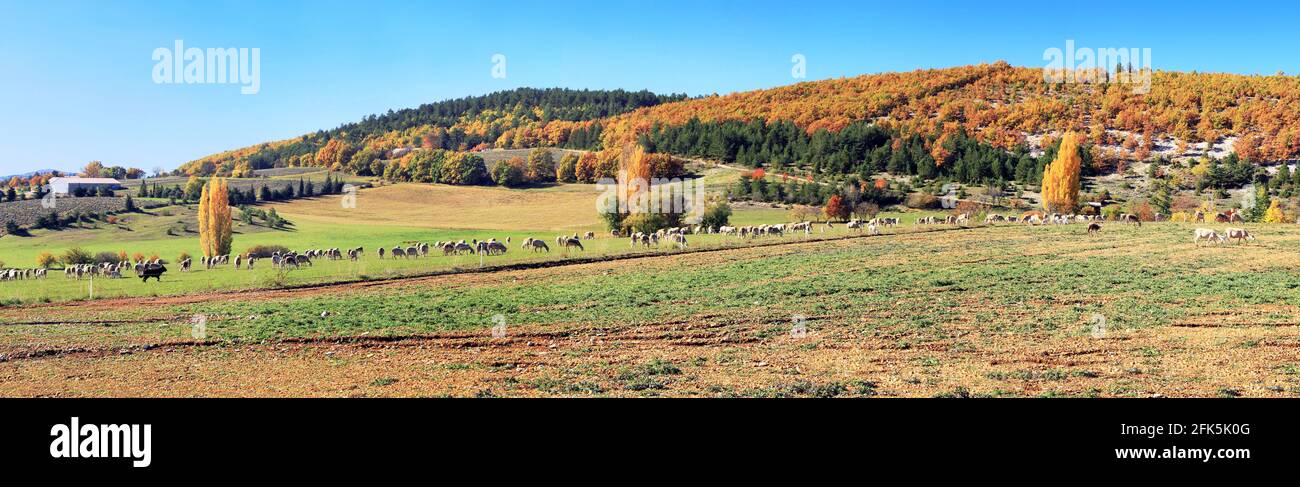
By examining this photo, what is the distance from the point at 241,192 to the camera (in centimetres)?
11781

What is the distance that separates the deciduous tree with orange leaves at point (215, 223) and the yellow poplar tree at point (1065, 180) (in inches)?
3311

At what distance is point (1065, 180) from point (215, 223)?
86.0 metres

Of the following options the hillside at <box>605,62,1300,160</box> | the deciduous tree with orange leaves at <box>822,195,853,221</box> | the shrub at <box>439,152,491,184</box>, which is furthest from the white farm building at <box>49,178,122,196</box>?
the deciduous tree with orange leaves at <box>822,195,853,221</box>

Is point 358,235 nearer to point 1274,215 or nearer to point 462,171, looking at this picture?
point 462,171

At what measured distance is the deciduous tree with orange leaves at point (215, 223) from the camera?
62156 mm

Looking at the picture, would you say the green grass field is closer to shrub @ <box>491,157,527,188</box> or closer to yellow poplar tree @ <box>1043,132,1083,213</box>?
Result: shrub @ <box>491,157,527,188</box>

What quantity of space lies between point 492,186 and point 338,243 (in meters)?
62.3

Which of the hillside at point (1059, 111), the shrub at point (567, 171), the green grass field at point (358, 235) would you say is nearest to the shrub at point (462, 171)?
the green grass field at point (358, 235)

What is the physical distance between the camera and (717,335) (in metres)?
20.2

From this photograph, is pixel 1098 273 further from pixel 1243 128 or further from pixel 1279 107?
pixel 1279 107

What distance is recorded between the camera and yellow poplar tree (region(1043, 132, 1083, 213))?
8419 centimetres

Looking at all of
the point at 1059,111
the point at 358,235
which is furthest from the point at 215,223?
the point at 1059,111

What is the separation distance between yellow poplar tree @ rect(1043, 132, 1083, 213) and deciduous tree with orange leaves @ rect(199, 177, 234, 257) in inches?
3311

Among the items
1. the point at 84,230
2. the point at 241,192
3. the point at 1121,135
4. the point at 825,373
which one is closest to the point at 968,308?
the point at 825,373
